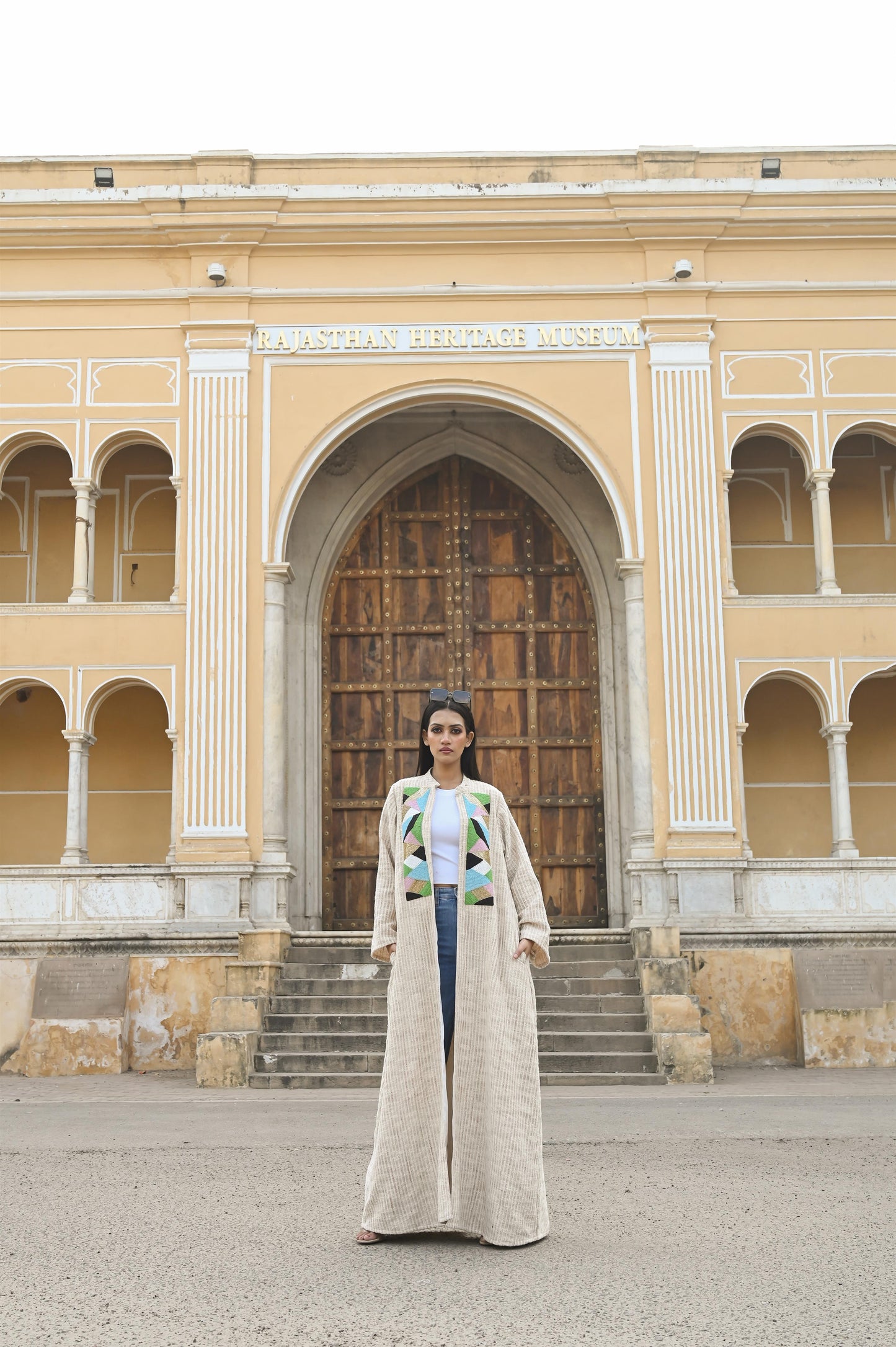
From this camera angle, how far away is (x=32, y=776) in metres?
15.7

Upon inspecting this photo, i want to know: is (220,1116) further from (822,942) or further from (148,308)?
(148,308)

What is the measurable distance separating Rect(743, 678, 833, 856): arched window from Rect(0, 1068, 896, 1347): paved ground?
707cm

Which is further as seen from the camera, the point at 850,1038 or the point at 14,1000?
the point at 14,1000

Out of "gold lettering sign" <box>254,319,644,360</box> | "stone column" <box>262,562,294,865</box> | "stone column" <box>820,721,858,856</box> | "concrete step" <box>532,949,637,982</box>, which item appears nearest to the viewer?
"concrete step" <box>532,949,637,982</box>

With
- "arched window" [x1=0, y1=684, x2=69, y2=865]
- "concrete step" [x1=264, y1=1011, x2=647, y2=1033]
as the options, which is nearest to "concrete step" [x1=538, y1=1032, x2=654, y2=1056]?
"concrete step" [x1=264, y1=1011, x2=647, y2=1033]

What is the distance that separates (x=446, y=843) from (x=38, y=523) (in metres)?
12.1

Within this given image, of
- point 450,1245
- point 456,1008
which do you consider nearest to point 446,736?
point 456,1008

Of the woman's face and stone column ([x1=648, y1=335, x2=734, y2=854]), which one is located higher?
stone column ([x1=648, y1=335, x2=734, y2=854])

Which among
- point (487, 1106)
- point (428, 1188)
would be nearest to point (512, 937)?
point (487, 1106)

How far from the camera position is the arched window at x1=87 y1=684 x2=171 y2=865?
15609 mm

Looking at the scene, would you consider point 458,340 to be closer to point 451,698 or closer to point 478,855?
point 451,698

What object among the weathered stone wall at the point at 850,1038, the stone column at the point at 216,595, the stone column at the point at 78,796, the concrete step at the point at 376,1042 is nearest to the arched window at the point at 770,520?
the weathered stone wall at the point at 850,1038

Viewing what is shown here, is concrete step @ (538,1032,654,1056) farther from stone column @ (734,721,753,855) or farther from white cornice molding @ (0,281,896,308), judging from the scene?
white cornice molding @ (0,281,896,308)

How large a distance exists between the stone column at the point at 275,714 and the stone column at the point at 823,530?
18.2 feet
